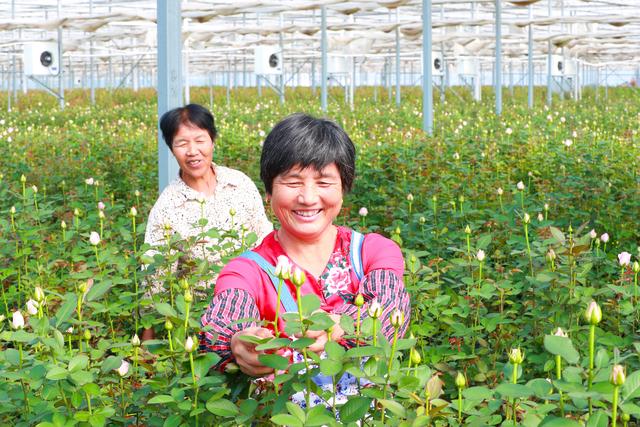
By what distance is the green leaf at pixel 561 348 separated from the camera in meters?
1.39

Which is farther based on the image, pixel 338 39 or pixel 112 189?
pixel 338 39

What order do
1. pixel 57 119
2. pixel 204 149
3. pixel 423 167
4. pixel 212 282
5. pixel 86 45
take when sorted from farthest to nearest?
pixel 86 45, pixel 57 119, pixel 423 167, pixel 204 149, pixel 212 282

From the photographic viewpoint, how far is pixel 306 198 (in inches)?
75.1

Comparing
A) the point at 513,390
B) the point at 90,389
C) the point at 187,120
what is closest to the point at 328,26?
the point at 187,120

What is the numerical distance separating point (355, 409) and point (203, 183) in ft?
7.20

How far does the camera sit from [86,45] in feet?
84.0

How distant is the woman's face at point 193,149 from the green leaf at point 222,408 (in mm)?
1984

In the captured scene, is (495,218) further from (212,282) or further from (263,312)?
(263,312)

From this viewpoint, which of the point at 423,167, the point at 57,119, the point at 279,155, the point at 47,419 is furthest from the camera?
the point at 57,119

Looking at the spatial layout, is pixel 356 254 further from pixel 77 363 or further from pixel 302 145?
pixel 77 363

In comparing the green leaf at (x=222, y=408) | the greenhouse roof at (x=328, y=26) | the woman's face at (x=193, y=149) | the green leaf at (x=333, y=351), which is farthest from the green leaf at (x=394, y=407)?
the greenhouse roof at (x=328, y=26)

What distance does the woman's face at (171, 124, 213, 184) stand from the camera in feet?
11.5

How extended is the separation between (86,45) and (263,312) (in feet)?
82.4

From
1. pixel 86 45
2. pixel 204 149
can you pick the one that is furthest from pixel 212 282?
pixel 86 45
